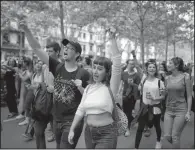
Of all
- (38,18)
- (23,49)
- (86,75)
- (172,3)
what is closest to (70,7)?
(38,18)

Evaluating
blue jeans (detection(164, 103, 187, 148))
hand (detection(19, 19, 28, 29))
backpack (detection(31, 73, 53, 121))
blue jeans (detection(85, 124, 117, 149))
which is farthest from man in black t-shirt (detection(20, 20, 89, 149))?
blue jeans (detection(164, 103, 187, 148))

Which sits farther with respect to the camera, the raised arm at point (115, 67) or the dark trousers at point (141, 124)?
the dark trousers at point (141, 124)

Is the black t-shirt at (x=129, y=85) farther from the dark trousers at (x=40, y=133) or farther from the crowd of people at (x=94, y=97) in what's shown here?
the dark trousers at (x=40, y=133)

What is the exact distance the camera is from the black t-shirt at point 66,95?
2941 millimetres

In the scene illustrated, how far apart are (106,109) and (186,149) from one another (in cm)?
278

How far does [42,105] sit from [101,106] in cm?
138

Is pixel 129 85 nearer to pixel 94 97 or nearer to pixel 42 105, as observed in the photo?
pixel 42 105

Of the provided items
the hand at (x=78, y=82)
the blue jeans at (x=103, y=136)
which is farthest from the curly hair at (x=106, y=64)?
the blue jeans at (x=103, y=136)

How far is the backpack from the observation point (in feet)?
11.5

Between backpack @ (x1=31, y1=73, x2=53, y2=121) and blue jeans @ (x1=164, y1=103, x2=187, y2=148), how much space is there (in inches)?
76.3

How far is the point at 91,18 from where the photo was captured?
→ 14.9m

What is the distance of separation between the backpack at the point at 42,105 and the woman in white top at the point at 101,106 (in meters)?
1.04

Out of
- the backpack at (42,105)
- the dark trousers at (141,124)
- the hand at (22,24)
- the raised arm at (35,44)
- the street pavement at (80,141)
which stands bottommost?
the street pavement at (80,141)

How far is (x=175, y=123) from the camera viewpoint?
13.3 ft
